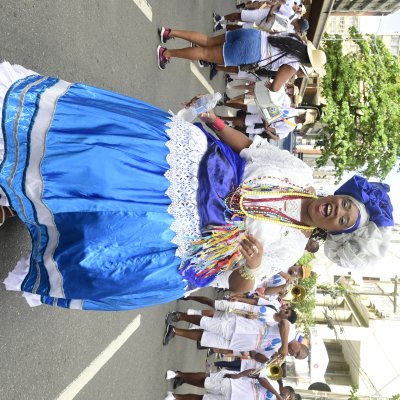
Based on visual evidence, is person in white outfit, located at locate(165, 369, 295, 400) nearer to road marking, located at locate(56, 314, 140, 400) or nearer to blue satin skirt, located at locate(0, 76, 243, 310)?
road marking, located at locate(56, 314, 140, 400)

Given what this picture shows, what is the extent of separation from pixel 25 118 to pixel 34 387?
7.27 ft

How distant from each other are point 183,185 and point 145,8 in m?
3.58

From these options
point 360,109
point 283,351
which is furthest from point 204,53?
point 360,109

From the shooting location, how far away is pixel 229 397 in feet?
21.2

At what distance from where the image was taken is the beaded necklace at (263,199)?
2.62 metres

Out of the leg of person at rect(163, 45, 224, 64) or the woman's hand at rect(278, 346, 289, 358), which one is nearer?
the leg of person at rect(163, 45, 224, 64)

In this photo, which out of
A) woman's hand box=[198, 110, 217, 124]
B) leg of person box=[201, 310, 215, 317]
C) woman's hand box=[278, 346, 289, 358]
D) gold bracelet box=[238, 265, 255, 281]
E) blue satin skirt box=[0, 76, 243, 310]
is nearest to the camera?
blue satin skirt box=[0, 76, 243, 310]

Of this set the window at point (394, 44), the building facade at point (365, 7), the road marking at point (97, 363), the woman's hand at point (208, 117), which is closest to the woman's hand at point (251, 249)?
the woman's hand at point (208, 117)

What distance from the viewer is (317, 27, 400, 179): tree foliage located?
1173cm

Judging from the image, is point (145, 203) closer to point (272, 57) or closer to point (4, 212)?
point (4, 212)

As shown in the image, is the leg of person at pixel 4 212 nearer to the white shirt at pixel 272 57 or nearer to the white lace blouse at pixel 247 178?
the white lace blouse at pixel 247 178

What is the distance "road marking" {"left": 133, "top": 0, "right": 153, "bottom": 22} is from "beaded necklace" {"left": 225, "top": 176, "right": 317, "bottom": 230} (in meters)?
3.32

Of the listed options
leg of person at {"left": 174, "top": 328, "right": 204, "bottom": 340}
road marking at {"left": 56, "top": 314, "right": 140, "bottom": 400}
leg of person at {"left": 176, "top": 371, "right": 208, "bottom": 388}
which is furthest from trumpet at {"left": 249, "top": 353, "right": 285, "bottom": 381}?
road marking at {"left": 56, "top": 314, "right": 140, "bottom": 400}

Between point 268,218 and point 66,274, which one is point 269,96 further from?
point 66,274
